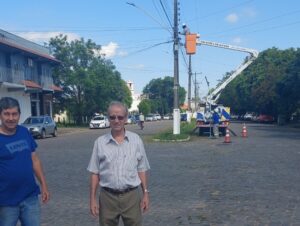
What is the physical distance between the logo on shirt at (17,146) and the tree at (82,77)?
2067 inches

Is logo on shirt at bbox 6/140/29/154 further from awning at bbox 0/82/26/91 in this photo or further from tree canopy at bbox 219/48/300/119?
tree canopy at bbox 219/48/300/119

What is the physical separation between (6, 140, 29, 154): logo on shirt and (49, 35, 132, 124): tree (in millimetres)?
52498

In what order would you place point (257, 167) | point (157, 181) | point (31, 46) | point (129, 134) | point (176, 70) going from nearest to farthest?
point (129, 134) → point (157, 181) → point (257, 167) → point (176, 70) → point (31, 46)

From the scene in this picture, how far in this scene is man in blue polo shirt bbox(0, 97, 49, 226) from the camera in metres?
4.39

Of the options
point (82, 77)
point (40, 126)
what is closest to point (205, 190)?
point (40, 126)

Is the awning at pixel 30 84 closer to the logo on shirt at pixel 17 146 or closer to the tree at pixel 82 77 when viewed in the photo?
the tree at pixel 82 77

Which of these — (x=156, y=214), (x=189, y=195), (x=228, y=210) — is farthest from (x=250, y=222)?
(x=189, y=195)

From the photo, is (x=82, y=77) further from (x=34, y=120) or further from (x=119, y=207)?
(x=119, y=207)

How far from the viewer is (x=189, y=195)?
31.0 ft

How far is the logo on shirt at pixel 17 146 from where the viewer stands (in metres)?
4.40

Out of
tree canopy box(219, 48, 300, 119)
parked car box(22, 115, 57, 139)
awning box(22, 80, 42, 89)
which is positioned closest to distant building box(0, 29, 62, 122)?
awning box(22, 80, 42, 89)

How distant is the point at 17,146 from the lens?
14.6 ft

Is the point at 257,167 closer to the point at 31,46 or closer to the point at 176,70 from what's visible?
the point at 176,70

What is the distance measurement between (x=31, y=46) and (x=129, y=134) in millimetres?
43114
